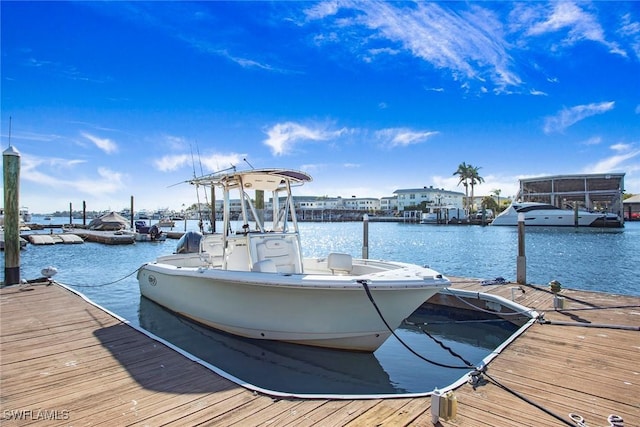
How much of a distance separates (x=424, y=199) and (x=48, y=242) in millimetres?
96895

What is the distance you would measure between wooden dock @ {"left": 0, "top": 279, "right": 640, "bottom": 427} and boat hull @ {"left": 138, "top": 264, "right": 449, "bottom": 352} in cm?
→ 159

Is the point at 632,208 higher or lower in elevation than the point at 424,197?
lower

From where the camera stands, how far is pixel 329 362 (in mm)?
6570

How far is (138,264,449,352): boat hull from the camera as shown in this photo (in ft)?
19.9

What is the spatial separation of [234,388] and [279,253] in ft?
12.8

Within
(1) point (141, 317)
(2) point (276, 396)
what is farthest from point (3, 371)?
(1) point (141, 317)

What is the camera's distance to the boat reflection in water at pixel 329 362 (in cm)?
586

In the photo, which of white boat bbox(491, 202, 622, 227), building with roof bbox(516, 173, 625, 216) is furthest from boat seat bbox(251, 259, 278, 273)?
building with roof bbox(516, 173, 625, 216)

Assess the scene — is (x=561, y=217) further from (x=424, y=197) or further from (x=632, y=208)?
(x=632, y=208)

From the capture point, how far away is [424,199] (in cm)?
11112

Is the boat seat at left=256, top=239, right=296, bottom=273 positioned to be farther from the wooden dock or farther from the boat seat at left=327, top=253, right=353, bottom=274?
the wooden dock

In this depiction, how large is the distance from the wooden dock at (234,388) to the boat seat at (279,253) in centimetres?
269

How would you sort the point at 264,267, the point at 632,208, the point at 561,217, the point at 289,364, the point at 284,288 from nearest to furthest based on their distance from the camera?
the point at 284,288 < the point at 289,364 < the point at 264,267 < the point at 561,217 < the point at 632,208

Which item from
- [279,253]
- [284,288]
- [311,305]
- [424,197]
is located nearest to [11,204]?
[279,253]
